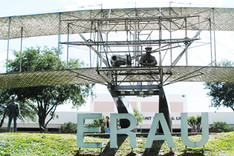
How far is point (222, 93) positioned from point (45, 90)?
26.3 metres

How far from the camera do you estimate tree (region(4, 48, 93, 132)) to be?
39562mm

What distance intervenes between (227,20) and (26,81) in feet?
45.6

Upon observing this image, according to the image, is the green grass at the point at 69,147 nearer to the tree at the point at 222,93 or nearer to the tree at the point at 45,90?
the tree at the point at 45,90

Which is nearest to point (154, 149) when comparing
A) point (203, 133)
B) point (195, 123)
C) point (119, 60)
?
point (203, 133)

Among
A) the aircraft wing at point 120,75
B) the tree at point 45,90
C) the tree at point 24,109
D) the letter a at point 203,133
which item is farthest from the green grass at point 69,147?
the tree at point 24,109

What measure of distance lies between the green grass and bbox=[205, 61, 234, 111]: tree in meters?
30.2

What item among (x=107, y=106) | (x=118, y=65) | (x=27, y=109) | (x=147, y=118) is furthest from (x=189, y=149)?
(x=107, y=106)

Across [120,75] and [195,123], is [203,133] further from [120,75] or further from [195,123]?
[195,123]

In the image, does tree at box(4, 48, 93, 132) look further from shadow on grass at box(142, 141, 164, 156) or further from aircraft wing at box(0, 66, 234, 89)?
shadow on grass at box(142, 141, 164, 156)

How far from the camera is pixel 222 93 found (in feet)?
166

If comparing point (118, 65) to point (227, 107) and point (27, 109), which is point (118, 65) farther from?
point (227, 107)

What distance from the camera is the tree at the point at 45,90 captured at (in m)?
39.6

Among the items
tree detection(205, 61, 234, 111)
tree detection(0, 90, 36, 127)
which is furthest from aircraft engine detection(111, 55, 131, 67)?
tree detection(205, 61, 234, 111)

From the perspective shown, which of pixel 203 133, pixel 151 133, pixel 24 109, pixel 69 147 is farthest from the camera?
pixel 24 109
